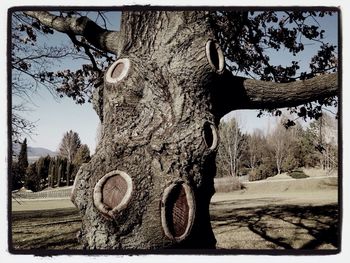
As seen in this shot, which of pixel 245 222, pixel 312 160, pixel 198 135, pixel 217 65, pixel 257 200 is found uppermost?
pixel 217 65

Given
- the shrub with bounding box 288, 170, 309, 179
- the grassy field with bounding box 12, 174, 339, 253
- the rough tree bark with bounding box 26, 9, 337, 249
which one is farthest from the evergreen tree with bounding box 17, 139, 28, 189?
the shrub with bounding box 288, 170, 309, 179

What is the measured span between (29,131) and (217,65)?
1169 mm

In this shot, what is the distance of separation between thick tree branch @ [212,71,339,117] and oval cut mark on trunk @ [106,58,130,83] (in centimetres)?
48

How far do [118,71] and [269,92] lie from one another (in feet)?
2.61

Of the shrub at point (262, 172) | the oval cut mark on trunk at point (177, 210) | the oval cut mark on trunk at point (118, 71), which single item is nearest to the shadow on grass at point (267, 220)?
the shrub at point (262, 172)

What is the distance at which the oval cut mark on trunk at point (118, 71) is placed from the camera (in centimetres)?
163

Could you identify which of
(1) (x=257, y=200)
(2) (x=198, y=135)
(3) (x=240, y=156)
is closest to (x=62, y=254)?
(2) (x=198, y=135)

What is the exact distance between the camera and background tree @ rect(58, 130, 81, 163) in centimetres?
214

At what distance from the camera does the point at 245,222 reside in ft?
12.7

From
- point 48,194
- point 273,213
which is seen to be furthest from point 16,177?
point 273,213

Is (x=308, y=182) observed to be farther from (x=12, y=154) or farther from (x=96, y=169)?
(x=12, y=154)

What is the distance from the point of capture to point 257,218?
394 cm

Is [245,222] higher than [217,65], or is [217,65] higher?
[217,65]

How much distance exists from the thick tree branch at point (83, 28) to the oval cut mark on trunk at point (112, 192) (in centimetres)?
100
